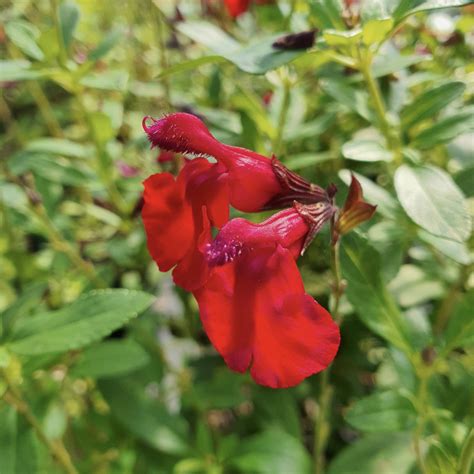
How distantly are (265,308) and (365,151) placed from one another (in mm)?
190

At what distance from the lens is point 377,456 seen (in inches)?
25.1

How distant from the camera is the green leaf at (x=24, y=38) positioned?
25.1 inches

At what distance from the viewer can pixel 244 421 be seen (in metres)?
0.86

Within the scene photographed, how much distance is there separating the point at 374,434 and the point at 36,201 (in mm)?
531

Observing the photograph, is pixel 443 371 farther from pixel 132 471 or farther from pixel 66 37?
pixel 66 37

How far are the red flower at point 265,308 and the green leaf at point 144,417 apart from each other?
1.19ft

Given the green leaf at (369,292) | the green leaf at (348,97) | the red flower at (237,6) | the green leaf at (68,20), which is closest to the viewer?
the green leaf at (369,292)

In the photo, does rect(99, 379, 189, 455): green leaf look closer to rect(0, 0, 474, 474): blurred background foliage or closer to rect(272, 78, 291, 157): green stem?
rect(0, 0, 474, 474): blurred background foliage

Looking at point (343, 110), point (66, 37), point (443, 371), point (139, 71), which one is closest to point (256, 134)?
point (343, 110)

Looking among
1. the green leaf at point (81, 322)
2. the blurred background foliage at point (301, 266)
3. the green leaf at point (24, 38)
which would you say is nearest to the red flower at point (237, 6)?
the blurred background foliage at point (301, 266)

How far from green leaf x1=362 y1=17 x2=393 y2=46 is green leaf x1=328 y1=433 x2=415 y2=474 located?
0.44 metres

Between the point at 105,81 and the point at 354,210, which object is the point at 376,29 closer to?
the point at 354,210

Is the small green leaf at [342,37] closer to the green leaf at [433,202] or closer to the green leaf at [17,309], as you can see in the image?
the green leaf at [433,202]

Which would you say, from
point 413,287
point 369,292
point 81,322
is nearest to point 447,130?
point 369,292
